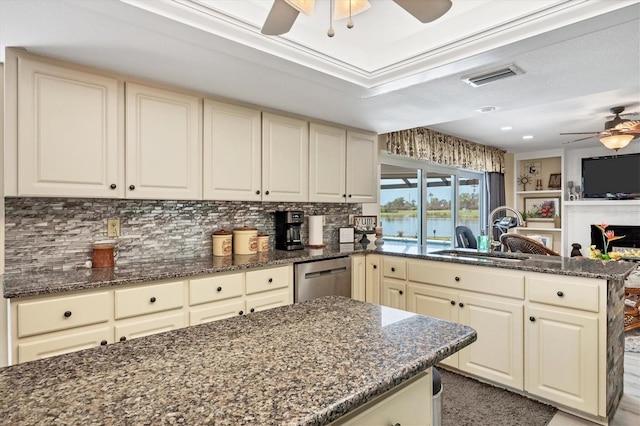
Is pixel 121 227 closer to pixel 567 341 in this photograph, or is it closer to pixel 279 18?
pixel 279 18

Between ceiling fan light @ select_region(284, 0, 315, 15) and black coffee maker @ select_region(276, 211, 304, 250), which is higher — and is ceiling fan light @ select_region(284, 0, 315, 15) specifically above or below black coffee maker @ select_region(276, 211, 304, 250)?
above

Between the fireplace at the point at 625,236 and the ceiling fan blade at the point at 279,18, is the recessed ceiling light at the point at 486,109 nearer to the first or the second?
the ceiling fan blade at the point at 279,18

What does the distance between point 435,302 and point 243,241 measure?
1.66m

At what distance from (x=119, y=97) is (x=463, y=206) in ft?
17.4

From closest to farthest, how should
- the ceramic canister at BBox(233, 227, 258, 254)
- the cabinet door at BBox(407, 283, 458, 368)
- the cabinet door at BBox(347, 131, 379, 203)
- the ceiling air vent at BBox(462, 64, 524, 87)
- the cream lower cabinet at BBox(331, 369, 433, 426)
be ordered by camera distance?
1. the cream lower cabinet at BBox(331, 369, 433, 426)
2. the ceiling air vent at BBox(462, 64, 524, 87)
3. the cabinet door at BBox(407, 283, 458, 368)
4. the ceramic canister at BBox(233, 227, 258, 254)
5. the cabinet door at BBox(347, 131, 379, 203)

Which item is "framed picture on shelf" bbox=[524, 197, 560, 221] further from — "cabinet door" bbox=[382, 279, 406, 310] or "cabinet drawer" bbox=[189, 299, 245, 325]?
"cabinet drawer" bbox=[189, 299, 245, 325]

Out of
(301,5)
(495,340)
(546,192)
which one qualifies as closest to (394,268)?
(495,340)

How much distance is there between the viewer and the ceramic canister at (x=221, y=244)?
2.95 metres

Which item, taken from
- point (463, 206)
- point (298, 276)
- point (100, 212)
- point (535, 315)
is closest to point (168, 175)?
point (100, 212)

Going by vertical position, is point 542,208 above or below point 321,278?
above

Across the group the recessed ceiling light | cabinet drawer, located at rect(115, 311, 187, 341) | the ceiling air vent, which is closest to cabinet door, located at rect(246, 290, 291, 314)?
cabinet drawer, located at rect(115, 311, 187, 341)

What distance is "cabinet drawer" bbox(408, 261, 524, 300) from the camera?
2.54 m

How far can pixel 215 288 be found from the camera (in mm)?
2420

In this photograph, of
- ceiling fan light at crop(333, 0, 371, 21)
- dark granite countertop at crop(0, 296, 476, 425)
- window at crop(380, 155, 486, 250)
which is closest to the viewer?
dark granite countertop at crop(0, 296, 476, 425)
